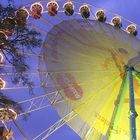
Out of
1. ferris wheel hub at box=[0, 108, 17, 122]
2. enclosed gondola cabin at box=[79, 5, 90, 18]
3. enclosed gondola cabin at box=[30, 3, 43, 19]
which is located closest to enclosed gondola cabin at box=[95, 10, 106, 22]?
enclosed gondola cabin at box=[79, 5, 90, 18]

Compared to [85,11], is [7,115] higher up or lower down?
lower down

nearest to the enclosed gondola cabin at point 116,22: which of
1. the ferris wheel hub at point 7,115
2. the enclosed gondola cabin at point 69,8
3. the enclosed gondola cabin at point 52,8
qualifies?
the enclosed gondola cabin at point 69,8

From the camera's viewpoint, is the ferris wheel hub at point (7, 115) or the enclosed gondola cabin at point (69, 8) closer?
the ferris wheel hub at point (7, 115)

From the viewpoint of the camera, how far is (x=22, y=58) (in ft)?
56.7

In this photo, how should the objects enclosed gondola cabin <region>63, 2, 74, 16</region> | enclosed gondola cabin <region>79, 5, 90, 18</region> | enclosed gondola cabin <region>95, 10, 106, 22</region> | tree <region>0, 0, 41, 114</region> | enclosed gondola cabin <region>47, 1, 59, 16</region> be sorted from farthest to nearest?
enclosed gondola cabin <region>95, 10, 106, 22</region> → enclosed gondola cabin <region>79, 5, 90, 18</region> → enclosed gondola cabin <region>63, 2, 74, 16</region> → enclosed gondola cabin <region>47, 1, 59, 16</region> → tree <region>0, 0, 41, 114</region>

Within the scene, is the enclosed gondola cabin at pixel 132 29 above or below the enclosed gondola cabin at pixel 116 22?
below

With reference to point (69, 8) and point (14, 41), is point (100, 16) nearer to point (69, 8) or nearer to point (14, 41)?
point (69, 8)

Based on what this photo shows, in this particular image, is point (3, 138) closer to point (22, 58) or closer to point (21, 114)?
point (21, 114)

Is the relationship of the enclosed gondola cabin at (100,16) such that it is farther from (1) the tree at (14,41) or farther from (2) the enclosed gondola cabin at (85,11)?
(1) the tree at (14,41)

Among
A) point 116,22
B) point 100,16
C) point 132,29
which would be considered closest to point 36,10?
point 100,16

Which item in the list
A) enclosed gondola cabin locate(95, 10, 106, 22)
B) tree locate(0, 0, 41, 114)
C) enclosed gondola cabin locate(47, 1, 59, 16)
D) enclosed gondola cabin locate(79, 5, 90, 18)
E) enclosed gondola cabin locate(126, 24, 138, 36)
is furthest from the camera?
enclosed gondola cabin locate(126, 24, 138, 36)

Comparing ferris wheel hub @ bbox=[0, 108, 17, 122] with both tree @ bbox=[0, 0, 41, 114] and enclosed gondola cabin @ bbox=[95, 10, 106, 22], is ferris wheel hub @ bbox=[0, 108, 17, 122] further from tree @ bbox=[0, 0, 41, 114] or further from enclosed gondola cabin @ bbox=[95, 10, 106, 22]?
enclosed gondola cabin @ bbox=[95, 10, 106, 22]

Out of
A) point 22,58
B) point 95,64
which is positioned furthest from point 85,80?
point 22,58

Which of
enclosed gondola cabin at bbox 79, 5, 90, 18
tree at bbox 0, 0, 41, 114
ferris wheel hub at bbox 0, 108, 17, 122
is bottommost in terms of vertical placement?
ferris wheel hub at bbox 0, 108, 17, 122
